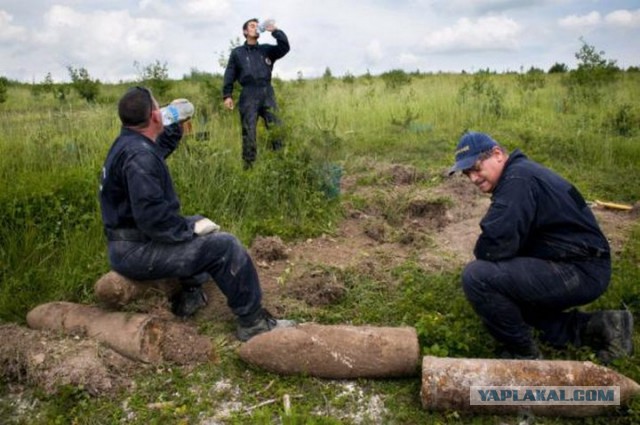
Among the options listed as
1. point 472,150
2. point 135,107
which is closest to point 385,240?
point 472,150

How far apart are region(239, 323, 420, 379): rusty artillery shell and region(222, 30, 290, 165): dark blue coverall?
449 cm

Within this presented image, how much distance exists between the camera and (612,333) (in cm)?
346

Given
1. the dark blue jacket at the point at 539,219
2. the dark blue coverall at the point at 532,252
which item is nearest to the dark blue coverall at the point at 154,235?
the dark blue coverall at the point at 532,252

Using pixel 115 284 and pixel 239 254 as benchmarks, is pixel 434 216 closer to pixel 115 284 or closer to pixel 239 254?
pixel 239 254

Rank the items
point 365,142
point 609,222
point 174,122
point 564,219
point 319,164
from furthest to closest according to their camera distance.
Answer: point 365,142
point 319,164
point 609,222
point 174,122
point 564,219

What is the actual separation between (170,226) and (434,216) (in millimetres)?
3536

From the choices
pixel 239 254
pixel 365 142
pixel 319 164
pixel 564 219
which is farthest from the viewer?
pixel 365 142

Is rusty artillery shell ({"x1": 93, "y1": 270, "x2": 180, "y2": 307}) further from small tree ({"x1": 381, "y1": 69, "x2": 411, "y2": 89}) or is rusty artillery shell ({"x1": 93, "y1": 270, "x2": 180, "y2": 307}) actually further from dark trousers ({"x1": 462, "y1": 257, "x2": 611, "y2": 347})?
small tree ({"x1": 381, "y1": 69, "x2": 411, "y2": 89})

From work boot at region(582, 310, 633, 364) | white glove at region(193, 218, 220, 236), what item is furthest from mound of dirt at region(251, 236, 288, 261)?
work boot at region(582, 310, 633, 364)

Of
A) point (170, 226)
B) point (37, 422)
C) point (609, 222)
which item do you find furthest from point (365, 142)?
point (37, 422)

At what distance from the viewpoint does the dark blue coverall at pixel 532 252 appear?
10.4 ft

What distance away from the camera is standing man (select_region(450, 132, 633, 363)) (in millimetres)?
3178

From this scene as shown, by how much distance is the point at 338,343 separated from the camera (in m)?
3.43

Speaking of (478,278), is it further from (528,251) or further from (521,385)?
(521,385)
